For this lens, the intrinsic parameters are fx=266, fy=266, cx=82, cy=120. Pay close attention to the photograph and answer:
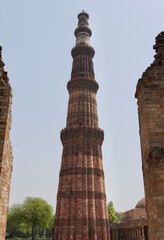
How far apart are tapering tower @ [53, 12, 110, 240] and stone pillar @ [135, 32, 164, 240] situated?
13.5 meters

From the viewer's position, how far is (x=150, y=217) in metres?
6.00

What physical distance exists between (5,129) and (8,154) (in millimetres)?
835

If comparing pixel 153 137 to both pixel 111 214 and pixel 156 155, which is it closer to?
pixel 156 155

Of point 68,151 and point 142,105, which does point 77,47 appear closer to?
point 68,151

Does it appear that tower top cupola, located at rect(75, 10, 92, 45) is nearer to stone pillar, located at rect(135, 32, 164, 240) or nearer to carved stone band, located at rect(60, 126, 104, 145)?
carved stone band, located at rect(60, 126, 104, 145)

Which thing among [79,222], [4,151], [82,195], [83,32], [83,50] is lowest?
[79,222]

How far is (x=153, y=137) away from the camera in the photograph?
20.2 feet

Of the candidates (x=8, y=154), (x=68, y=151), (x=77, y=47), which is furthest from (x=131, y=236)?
(x=8, y=154)

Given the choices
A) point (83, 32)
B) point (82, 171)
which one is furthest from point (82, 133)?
point (83, 32)

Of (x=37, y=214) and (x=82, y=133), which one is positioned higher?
(x=82, y=133)

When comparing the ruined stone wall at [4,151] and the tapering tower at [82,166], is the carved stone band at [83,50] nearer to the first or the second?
the tapering tower at [82,166]

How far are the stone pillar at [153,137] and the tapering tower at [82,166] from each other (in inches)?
531

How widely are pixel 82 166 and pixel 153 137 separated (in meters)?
14.9

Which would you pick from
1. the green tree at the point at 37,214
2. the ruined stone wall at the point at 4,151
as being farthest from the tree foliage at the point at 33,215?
the ruined stone wall at the point at 4,151
